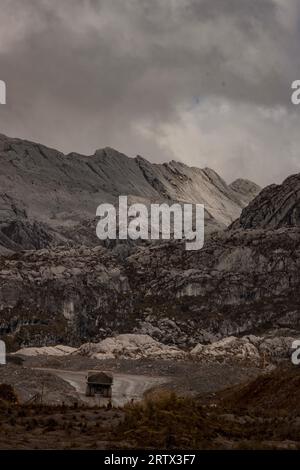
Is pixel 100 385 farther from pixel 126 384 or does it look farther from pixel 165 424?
pixel 165 424

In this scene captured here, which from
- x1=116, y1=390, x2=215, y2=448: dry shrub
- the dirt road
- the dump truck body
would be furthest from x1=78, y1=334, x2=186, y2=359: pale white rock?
x1=116, y1=390, x2=215, y2=448: dry shrub

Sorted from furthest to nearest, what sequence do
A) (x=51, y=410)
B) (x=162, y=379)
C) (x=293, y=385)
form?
(x=162, y=379) → (x=293, y=385) → (x=51, y=410)

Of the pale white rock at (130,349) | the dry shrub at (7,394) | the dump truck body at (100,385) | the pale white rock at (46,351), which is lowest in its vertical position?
the pale white rock at (46,351)

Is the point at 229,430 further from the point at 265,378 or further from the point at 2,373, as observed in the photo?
the point at 2,373

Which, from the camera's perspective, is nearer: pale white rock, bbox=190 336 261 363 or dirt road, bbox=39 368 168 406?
→ dirt road, bbox=39 368 168 406

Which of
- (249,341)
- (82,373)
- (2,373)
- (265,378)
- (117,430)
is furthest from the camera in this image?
(249,341)

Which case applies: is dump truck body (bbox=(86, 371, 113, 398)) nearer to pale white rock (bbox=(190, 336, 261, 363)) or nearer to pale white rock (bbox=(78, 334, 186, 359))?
pale white rock (bbox=(190, 336, 261, 363))

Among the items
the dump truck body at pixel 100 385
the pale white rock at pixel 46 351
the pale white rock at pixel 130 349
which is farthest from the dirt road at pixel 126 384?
the pale white rock at pixel 46 351

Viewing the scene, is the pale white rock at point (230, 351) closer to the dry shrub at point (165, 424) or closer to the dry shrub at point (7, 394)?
the dry shrub at point (7, 394)

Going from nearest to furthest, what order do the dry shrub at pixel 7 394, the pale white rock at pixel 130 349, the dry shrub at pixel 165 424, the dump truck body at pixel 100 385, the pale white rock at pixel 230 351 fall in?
1. the dry shrub at pixel 165 424
2. the dry shrub at pixel 7 394
3. the dump truck body at pixel 100 385
4. the pale white rock at pixel 230 351
5. the pale white rock at pixel 130 349

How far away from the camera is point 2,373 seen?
3696 inches
